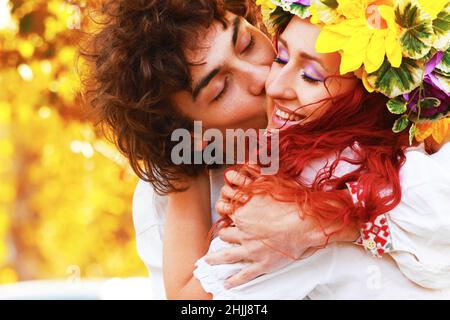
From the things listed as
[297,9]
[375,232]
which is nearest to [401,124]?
[375,232]

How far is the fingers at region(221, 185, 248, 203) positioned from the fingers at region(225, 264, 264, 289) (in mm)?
197

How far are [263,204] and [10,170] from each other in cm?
748

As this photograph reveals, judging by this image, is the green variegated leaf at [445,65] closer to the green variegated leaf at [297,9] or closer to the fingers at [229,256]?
the green variegated leaf at [297,9]

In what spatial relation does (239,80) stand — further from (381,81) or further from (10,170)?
(10,170)

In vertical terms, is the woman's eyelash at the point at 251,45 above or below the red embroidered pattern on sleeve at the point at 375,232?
above

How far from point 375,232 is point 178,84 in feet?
2.73

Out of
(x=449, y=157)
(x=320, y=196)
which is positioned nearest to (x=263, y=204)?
(x=320, y=196)

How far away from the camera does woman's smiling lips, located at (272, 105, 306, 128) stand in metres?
2.22

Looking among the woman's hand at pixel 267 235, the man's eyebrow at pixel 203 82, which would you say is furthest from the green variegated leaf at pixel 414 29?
the man's eyebrow at pixel 203 82

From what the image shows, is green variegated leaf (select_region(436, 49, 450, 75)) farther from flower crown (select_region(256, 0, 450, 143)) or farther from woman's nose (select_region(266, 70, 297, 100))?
woman's nose (select_region(266, 70, 297, 100))

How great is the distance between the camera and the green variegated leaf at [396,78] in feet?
6.84

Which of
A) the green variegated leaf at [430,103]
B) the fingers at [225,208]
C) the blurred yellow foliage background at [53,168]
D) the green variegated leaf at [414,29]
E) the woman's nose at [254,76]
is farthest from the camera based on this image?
the blurred yellow foliage background at [53,168]

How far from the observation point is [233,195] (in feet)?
7.41

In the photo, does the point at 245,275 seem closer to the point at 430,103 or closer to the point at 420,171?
the point at 420,171
